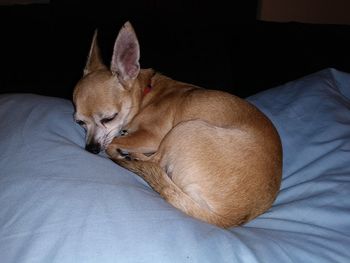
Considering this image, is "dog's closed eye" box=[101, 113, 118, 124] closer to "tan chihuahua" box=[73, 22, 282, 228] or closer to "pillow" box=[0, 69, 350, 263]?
"tan chihuahua" box=[73, 22, 282, 228]

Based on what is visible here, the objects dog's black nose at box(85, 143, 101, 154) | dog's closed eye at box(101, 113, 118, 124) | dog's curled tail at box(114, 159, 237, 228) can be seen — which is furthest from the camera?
dog's closed eye at box(101, 113, 118, 124)

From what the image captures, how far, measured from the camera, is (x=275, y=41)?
2.90 meters

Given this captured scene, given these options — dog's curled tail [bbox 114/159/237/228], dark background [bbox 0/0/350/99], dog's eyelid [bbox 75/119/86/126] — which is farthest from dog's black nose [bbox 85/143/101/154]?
dark background [bbox 0/0/350/99]

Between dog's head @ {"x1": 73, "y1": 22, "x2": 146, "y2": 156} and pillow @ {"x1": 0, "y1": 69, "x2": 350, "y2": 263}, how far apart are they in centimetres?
14

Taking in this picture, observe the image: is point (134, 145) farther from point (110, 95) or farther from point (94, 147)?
point (110, 95)

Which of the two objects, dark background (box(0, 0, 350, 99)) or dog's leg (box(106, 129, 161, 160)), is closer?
dog's leg (box(106, 129, 161, 160))

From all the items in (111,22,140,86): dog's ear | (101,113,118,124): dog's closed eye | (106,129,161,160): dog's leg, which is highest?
(111,22,140,86): dog's ear

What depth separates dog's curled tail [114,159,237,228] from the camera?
151cm

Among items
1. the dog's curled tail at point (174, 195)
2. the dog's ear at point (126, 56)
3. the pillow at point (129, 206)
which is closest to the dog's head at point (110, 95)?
the dog's ear at point (126, 56)

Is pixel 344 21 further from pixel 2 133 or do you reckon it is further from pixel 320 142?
pixel 2 133

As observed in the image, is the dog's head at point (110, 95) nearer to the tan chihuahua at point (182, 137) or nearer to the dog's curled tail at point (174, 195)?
the tan chihuahua at point (182, 137)

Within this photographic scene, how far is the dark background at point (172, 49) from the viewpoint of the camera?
9.25ft

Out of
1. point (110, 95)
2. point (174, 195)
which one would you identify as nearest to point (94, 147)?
point (110, 95)

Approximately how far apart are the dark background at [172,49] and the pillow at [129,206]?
722mm
